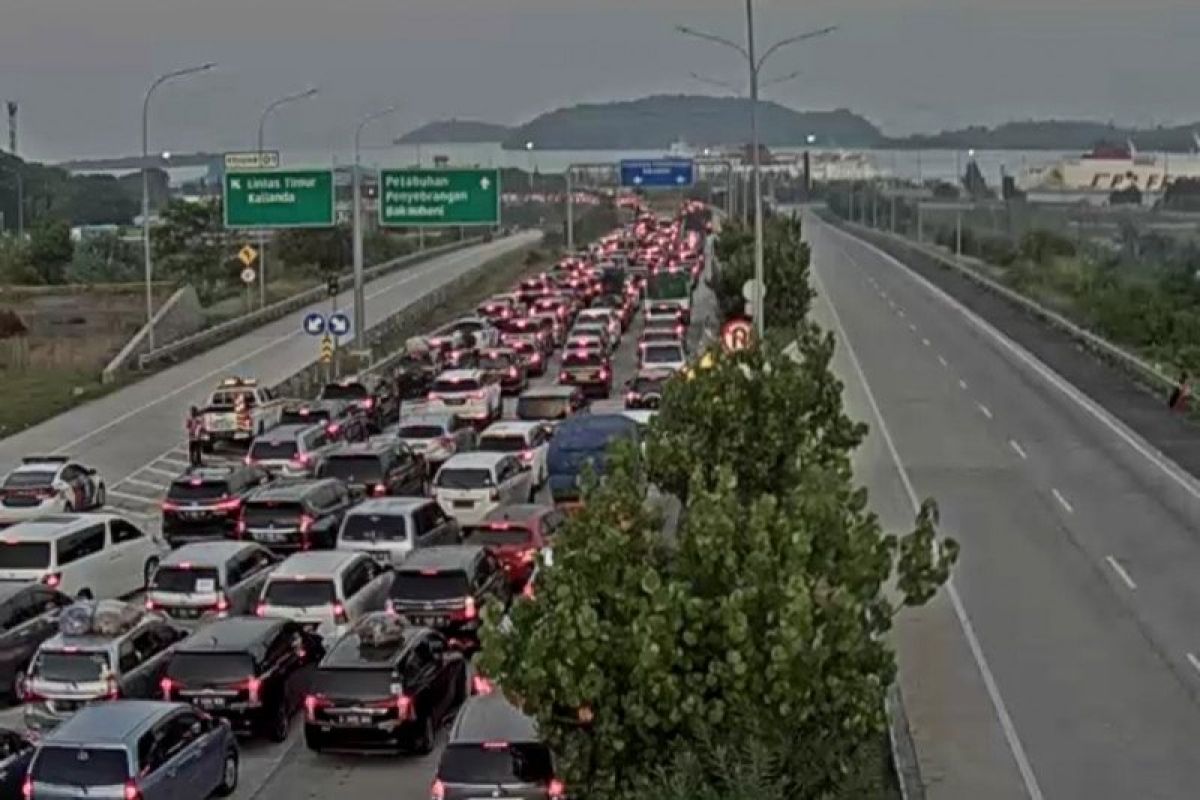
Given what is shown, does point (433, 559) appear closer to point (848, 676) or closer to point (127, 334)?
point (848, 676)

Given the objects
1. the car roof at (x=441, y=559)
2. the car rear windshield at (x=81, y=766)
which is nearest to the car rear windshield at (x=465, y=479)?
the car roof at (x=441, y=559)

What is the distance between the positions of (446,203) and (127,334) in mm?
17666

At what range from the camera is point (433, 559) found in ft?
78.8

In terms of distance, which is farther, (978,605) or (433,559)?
(978,605)

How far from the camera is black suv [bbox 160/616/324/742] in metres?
19.9

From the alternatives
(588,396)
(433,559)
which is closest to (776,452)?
(433,559)

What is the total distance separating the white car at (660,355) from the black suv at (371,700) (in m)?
29.4

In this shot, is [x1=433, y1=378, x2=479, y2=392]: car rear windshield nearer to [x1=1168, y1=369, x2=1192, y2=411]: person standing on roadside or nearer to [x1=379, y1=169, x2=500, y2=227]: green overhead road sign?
[x1=379, y1=169, x2=500, y2=227]: green overhead road sign

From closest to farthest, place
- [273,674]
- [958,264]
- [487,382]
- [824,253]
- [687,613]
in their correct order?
1. [687,613]
2. [273,674]
3. [487,382]
4. [958,264]
5. [824,253]

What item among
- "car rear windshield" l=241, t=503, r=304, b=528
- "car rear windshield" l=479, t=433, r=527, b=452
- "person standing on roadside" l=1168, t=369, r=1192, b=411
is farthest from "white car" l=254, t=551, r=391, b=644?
"person standing on roadside" l=1168, t=369, r=1192, b=411

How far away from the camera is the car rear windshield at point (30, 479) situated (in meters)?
33.2

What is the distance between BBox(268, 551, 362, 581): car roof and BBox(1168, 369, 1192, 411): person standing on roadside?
24.9 m

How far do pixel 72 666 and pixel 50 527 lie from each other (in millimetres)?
6837

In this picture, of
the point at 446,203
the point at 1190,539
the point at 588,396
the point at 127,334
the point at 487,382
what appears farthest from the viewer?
the point at 127,334
